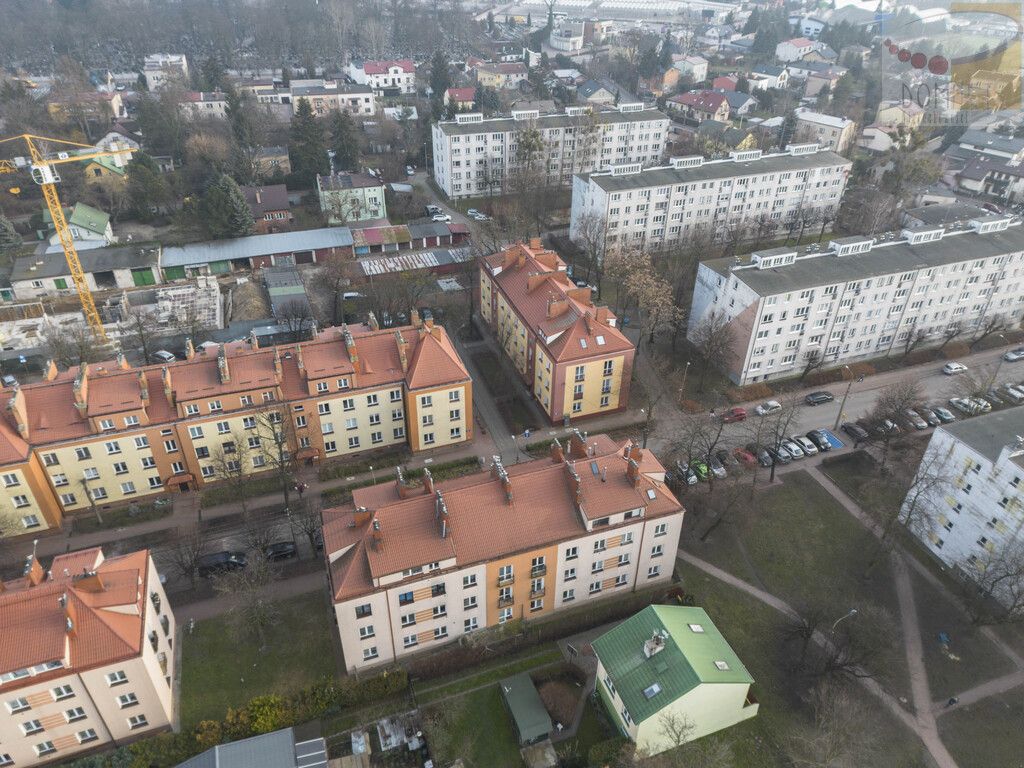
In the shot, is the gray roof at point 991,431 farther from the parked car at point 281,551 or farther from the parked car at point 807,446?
the parked car at point 281,551

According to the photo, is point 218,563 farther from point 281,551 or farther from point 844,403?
point 844,403

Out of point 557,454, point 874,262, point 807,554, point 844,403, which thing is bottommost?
point 807,554

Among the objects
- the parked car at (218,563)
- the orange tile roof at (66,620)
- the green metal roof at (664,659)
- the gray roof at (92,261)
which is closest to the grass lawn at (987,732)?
the green metal roof at (664,659)

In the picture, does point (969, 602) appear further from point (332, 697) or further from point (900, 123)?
point (900, 123)

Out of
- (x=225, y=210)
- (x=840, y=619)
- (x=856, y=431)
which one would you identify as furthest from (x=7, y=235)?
(x=856, y=431)

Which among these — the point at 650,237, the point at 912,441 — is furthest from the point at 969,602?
the point at 650,237
